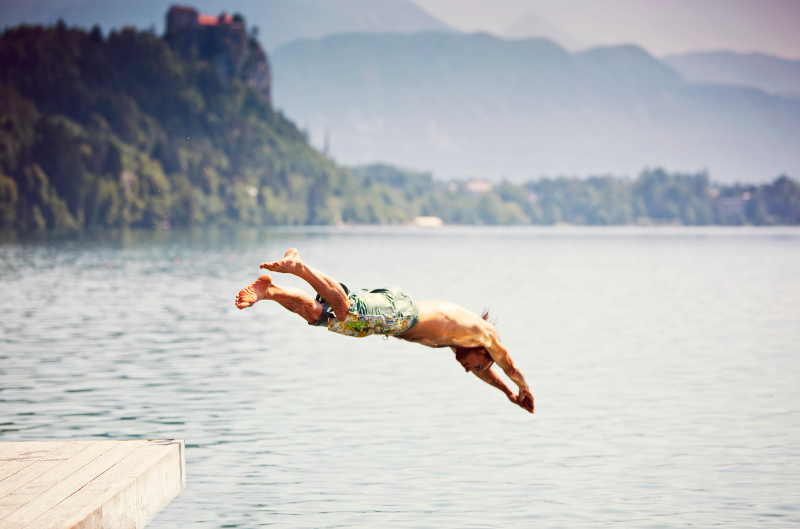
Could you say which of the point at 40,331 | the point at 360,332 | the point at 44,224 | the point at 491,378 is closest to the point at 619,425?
the point at 491,378

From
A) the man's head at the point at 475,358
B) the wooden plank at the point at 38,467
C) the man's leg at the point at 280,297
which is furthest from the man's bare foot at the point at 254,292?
the wooden plank at the point at 38,467

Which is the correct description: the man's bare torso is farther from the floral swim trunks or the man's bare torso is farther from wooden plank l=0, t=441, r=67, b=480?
wooden plank l=0, t=441, r=67, b=480

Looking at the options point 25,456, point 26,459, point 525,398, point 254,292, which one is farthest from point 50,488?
point 525,398

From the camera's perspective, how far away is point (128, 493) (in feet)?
35.2

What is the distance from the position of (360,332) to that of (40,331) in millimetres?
26249

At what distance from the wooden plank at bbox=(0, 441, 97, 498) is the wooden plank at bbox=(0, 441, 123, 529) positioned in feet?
0.26

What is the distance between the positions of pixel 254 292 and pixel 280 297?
45cm

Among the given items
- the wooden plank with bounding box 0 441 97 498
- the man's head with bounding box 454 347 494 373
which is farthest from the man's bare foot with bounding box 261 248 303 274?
the wooden plank with bounding box 0 441 97 498

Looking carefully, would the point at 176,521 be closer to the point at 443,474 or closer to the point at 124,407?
the point at 443,474

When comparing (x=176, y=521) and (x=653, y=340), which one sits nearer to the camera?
(x=176, y=521)

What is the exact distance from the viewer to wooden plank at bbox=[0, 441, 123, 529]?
968 centimetres

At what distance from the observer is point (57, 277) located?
61250 mm

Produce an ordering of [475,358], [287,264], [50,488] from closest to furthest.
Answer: [287,264]
[50,488]
[475,358]

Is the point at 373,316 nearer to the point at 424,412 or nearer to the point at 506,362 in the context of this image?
the point at 506,362
